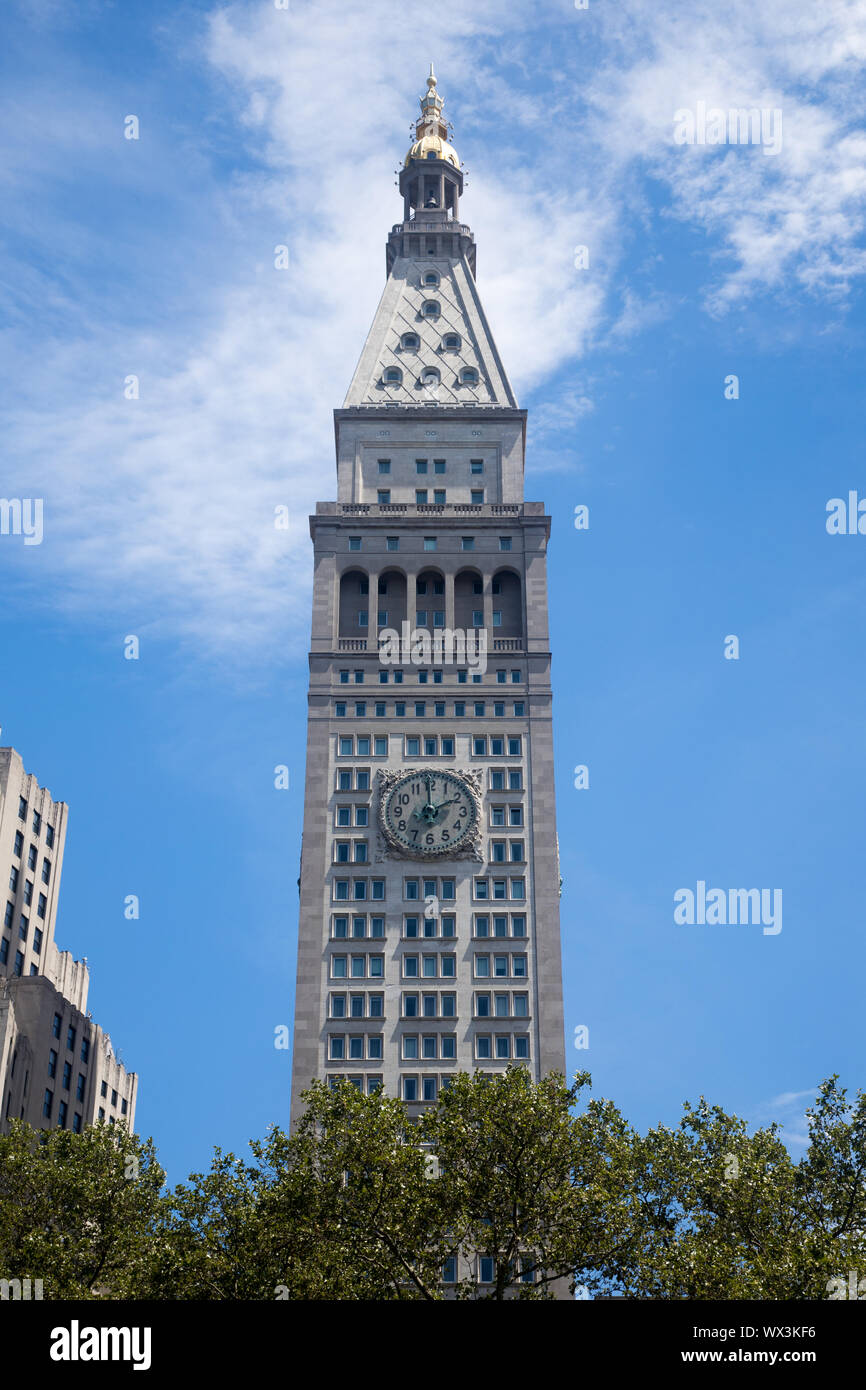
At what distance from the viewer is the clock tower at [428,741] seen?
3984 inches

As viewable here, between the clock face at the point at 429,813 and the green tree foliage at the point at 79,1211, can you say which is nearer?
the green tree foliage at the point at 79,1211

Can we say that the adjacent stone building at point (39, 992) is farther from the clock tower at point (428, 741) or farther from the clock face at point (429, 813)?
the clock face at point (429, 813)

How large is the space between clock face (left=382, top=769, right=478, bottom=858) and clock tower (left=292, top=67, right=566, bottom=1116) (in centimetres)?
12

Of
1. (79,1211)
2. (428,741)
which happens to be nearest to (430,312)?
(428,741)

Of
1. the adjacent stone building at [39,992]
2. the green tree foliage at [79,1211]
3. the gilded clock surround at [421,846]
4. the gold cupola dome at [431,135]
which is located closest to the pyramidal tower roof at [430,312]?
the gold cupola dome at [431,135]

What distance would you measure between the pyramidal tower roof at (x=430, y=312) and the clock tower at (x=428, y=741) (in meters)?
0.26

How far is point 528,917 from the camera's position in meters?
105

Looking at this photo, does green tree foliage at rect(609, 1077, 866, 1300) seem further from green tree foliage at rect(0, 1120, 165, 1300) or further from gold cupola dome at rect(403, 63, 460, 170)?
gold cupola dome at rect(403, 63, 460, 170)

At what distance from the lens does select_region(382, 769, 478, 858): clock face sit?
4203 inches

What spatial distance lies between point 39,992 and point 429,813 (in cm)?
2997

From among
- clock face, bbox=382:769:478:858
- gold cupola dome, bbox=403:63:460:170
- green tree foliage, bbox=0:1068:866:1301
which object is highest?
gold cupola dome, bbox=403:63:460:170

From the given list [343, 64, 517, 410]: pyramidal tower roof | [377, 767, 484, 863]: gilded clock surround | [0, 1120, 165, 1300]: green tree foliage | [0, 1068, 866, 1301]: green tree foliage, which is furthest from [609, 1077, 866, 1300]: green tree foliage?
[343, 64, 517, 410]: pyramidal tower roof
